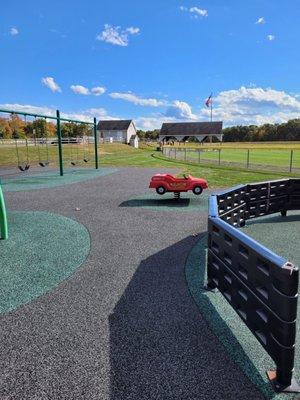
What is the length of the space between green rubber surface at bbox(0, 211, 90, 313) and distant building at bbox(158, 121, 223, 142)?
83054 millimetres

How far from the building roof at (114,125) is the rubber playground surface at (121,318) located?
81.8 metres

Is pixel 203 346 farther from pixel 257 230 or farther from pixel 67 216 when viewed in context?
pixel 67 216

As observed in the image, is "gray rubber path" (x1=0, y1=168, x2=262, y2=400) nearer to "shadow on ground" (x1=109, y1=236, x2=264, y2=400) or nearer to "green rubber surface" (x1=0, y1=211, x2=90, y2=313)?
"shadow on ground" (x1=109, y1=236, x2=264, y2=400)

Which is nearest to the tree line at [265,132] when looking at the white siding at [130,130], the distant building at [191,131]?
the distant building at [191,131]

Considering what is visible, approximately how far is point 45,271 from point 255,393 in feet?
11.4

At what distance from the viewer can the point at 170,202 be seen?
10.3 m

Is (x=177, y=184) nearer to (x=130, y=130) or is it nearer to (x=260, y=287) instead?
(x=260, y=287)

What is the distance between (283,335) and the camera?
262 centimetres

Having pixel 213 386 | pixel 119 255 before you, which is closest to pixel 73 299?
pixel 119 255

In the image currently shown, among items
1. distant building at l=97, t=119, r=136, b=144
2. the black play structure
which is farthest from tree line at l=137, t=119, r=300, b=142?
the black play structure

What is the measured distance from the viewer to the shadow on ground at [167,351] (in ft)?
8.75

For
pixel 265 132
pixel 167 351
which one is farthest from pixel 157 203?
pixel 265 132

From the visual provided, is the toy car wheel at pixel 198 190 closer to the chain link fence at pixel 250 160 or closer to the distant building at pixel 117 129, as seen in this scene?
the chain link fence at pixel 250 160

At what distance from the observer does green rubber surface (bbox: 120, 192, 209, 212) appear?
9492mm
